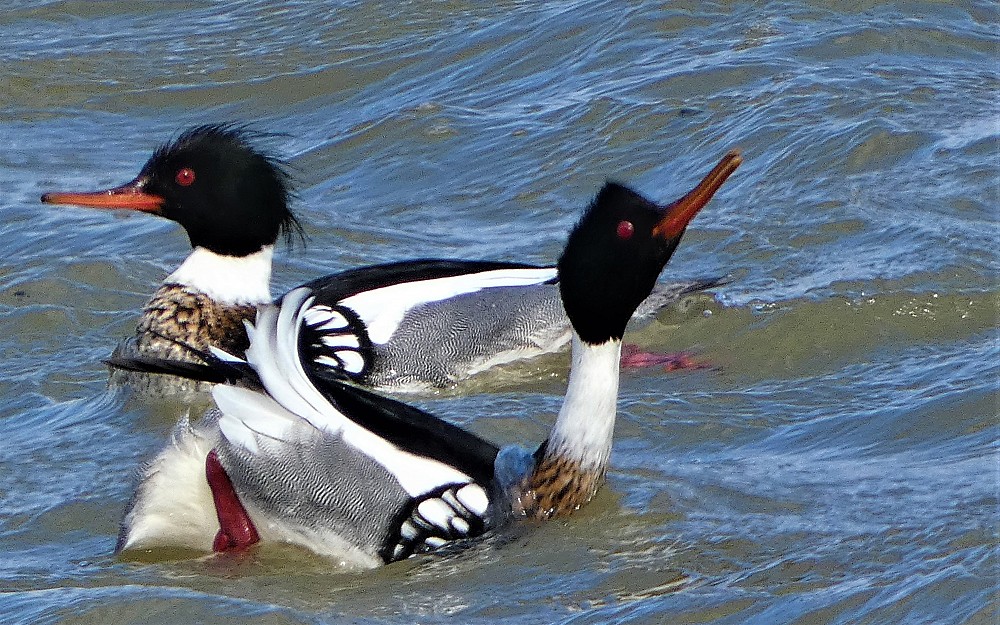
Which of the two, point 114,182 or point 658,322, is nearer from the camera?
point 658,322

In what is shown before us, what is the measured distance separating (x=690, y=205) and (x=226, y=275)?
10.8 ft

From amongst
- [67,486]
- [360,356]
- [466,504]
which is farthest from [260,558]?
[360,356]

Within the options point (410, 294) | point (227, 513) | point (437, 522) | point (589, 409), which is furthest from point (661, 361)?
point (227, 513)

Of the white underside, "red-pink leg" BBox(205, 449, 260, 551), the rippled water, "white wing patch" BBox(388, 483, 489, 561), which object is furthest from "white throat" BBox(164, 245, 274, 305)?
"white wing patch" BBox(388, 483, 489, 561)

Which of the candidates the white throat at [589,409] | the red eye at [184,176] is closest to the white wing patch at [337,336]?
the red eye at [184,176]

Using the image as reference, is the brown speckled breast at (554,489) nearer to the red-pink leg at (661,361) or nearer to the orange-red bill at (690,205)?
the orange-red bill at (690,205)

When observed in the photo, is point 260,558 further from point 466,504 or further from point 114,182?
point 114,182

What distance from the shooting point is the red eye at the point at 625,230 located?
18.8 feet

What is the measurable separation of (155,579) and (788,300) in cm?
387

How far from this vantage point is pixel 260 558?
5535 mm

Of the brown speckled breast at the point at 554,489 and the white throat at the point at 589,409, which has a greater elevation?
the white throat at the point at 589,409

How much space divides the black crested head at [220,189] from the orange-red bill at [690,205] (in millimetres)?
2966

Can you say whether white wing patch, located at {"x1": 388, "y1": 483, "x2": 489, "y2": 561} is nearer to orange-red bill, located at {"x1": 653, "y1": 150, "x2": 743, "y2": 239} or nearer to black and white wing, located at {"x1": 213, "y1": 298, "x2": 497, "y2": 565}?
black and white wing, located at {"x1": 213, "y1": 298, "x2": 497, "y2": 565}

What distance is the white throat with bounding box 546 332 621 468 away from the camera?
229 inches
